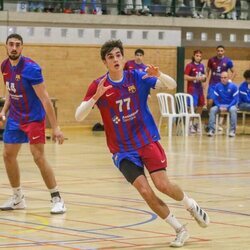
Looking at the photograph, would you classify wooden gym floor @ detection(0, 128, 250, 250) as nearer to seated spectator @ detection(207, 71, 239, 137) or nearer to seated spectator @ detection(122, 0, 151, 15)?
seated spectator @ detection(207, 71, 239, 137)

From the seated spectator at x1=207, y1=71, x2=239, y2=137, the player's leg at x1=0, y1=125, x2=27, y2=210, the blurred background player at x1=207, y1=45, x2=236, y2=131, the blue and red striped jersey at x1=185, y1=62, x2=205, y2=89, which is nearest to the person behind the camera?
the player's leg at x1=0, y1=125, x2=27, y2=210

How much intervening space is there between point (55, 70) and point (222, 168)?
11737 mm

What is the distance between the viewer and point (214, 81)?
28.1 m

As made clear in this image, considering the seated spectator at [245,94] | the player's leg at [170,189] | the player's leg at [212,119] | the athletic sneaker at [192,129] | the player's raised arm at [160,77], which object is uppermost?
the player's raised arm at [160,77]

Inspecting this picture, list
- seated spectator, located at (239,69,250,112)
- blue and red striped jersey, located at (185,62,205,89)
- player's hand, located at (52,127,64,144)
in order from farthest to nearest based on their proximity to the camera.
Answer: blue and red striped jersey, located at (185,62,205,89) → seated spectator, located at (239,69,250,112) → player's hand, located at (52,127,64,144)

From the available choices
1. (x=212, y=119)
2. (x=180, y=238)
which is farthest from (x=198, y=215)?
(x=212, y=119)

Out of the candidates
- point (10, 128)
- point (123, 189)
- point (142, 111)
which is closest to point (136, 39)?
point (123, 189)

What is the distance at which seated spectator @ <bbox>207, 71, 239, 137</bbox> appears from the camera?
2627 centimetres

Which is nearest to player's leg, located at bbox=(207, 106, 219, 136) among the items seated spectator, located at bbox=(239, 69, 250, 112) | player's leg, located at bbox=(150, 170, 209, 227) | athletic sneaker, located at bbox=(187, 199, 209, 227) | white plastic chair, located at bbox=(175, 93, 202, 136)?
white plastic chair, located at bbox=(175, 93, 202, 136)

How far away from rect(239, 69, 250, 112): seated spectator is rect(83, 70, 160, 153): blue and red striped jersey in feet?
58.3

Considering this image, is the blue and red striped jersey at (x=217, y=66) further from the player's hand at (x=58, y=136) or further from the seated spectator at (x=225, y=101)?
the player's hand at (x=58, y=136)

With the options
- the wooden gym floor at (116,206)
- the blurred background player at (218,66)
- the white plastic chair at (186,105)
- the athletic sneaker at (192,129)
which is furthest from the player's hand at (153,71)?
the blurred background player at (218,66)

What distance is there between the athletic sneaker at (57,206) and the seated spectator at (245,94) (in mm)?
16052

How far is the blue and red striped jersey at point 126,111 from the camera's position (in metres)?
9.28
